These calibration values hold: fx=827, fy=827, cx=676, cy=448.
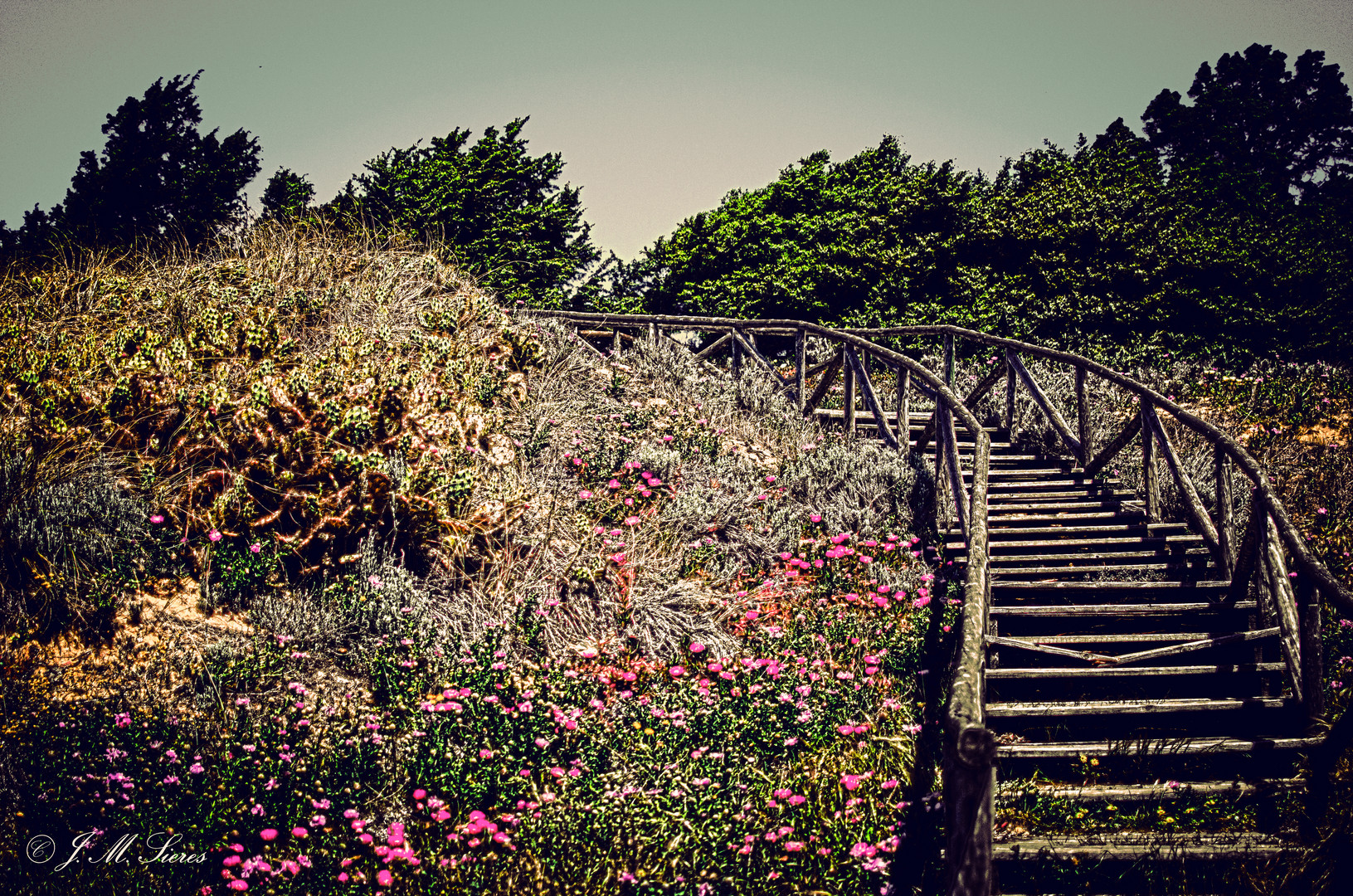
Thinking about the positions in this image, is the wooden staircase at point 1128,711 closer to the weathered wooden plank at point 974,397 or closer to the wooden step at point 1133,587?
the wooden step at point 1133,587

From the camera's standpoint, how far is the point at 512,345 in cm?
875

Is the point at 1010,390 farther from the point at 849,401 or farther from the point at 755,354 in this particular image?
the point at 755,354

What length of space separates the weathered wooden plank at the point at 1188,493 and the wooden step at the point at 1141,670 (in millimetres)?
1072

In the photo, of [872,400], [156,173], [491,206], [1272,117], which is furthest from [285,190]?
[1272,117]

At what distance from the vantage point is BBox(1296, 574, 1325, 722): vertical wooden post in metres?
4.44

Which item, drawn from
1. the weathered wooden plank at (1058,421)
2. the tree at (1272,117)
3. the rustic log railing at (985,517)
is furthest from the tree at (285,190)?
the tree at (1272,117)

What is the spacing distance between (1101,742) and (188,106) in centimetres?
2532

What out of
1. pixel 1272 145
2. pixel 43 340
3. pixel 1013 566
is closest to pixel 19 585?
pixel 43 340

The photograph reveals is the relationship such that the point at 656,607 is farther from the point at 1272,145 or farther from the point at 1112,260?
the point at 1272,145

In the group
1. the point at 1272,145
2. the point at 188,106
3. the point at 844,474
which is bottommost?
the point at 844,474

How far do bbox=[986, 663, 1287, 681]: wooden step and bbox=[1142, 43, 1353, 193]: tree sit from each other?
109 ft

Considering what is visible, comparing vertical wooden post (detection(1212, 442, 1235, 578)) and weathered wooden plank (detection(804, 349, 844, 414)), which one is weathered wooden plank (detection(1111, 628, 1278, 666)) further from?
weathered wooden plank (detection(804, 349, 844, 414))

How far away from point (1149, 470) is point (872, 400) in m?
2.59

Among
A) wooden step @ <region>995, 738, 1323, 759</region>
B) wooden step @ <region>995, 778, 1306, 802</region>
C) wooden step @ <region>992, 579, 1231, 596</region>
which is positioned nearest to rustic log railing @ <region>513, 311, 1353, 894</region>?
wooden step @ <region>992, 579, 1231, 596</region>
